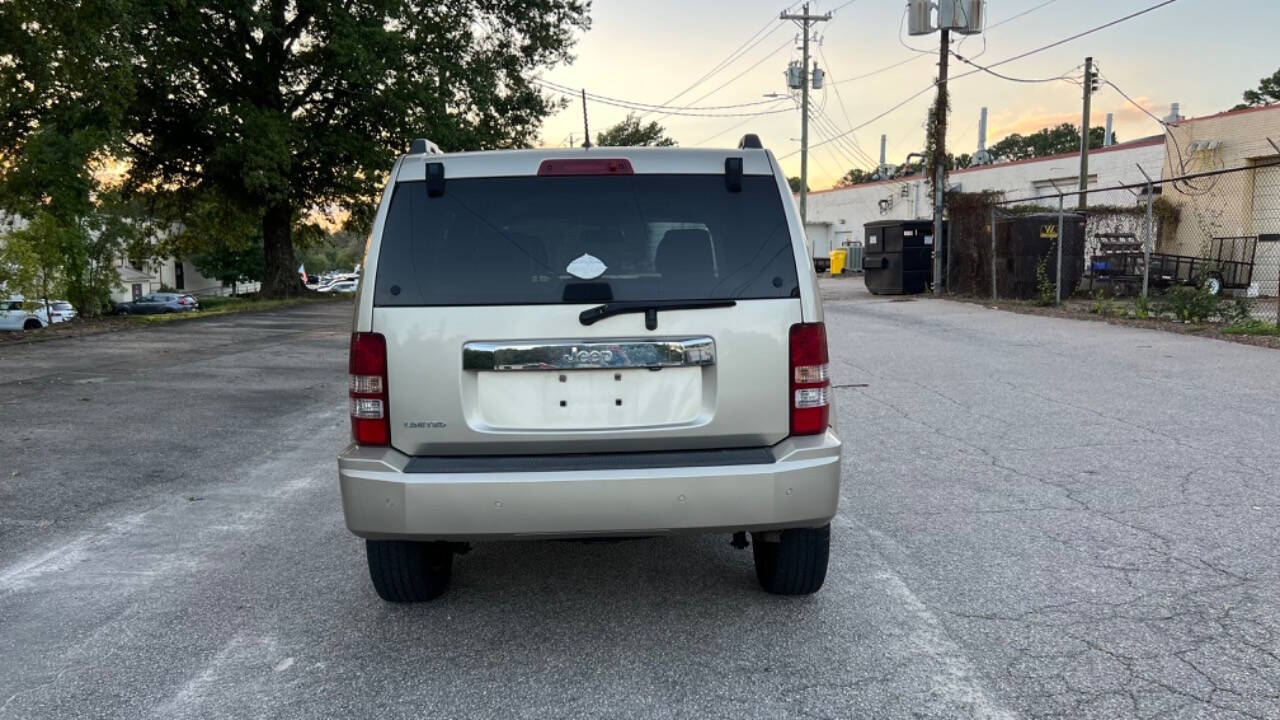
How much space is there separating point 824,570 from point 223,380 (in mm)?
9412

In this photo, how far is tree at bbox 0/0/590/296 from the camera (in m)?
26.7

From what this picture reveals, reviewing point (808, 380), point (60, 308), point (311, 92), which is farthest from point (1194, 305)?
point (311, 92)

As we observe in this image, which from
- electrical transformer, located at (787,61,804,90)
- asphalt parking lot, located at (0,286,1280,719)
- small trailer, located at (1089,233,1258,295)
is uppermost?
electrical transformer, located at (787,61,804,90)

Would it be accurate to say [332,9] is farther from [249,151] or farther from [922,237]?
[922,237]

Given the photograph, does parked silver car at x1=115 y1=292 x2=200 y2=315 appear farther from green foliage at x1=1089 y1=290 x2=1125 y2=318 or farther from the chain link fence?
green foliage at x1=1089 y1=290 x2=1125 y2=318

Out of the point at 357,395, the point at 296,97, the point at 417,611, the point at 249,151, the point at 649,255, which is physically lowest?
the point at 417,611

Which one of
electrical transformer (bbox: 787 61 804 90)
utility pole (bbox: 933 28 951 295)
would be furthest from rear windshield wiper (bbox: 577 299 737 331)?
electrical transformer (bbox: 787 61 804 90)

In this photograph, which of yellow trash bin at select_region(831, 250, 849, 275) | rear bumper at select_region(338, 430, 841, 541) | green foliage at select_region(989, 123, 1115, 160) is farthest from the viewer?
green foliage at select_region(989, 123, 1115, 160)

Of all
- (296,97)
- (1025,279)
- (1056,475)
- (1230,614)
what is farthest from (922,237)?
(1230,614)

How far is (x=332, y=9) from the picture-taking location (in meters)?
27.0

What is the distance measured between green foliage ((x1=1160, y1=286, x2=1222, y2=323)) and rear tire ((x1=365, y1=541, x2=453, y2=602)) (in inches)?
572

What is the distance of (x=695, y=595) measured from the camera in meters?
4.21

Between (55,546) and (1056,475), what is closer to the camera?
(55,546)

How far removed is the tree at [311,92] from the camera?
2670cm
